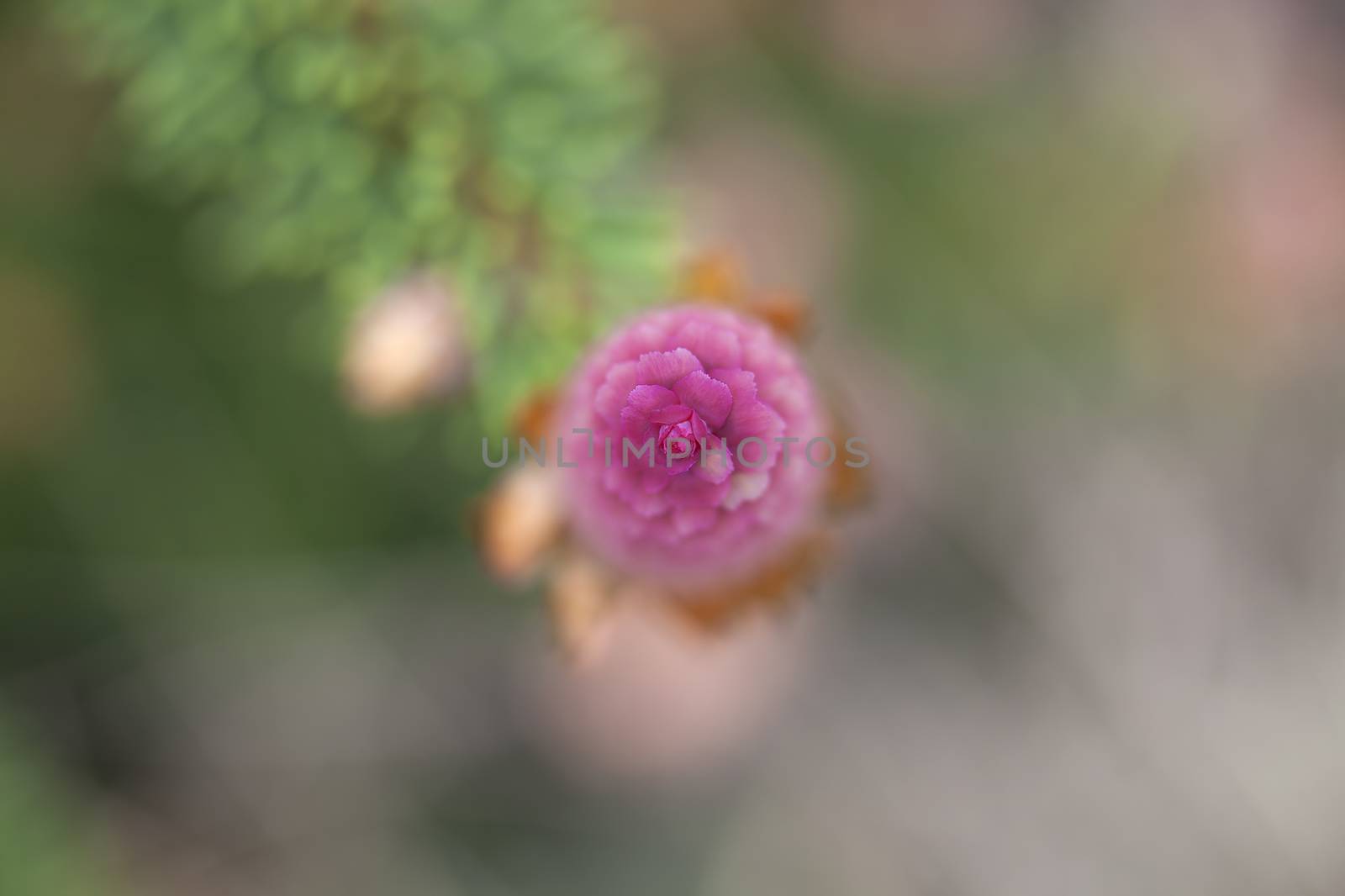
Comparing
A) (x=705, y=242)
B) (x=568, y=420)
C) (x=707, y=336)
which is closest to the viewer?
(x=707, y=336)

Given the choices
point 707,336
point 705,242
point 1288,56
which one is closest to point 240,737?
point 705,242

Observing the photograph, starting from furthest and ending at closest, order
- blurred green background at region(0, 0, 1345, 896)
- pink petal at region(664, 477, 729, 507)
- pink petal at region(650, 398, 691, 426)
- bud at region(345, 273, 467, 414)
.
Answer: blurred green background at region(0, 0, 1345, 896) → bud at region(345, 273, 467, 414) → pink petal at region(664, 477, 729, 507) → pink petal at region(650, 398, 691, 426)

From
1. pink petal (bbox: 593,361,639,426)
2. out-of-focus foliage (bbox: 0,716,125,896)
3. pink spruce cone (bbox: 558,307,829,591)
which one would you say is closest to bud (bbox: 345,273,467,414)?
pink spruce cone (bbox: 558,307,829,591)

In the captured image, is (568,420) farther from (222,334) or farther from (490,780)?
(490,780)

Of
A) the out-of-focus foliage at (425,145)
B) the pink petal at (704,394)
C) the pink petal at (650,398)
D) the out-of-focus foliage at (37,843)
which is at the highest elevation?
the out-of-focus foliage at (425,145)

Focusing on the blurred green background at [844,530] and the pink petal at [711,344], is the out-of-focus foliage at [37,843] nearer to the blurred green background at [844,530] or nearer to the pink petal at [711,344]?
the blurred green background at [844,530]

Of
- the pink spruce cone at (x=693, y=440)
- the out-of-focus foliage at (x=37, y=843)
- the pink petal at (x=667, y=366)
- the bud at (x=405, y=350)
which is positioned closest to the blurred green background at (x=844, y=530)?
the out-of-focus foliage at (x=37, y=843)

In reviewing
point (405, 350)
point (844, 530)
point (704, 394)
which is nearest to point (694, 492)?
point (704, 394)

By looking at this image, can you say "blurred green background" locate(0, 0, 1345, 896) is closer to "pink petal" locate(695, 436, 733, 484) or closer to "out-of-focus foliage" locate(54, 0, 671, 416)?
"out-of-focus foliage" locate(54, 0, 671, 416)
